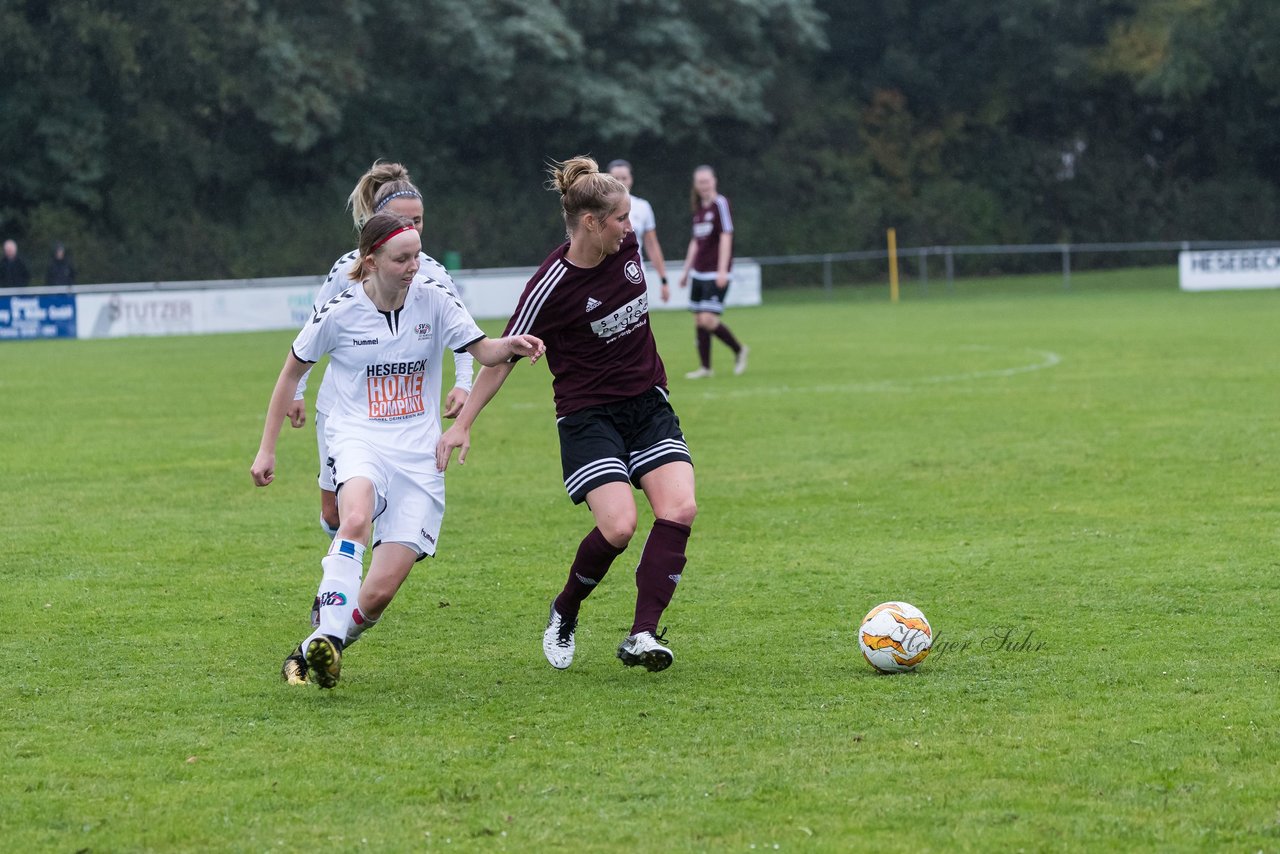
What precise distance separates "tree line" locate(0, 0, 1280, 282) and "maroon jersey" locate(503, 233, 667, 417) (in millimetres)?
34148

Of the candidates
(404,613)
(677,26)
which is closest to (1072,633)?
(404,613)

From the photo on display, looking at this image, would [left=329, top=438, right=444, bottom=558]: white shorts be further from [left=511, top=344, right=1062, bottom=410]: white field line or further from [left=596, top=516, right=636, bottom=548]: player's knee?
[left=511, top=344, right=1062, bottom=410]: white field line

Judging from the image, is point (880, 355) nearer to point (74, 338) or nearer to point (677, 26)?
point (74, 338)

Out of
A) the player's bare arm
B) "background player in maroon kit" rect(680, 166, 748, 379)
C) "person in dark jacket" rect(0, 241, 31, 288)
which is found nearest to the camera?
the player's bare arm

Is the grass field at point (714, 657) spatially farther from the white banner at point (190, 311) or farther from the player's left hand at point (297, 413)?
the white banner at point (190, 311)

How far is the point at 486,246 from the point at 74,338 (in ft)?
57.8

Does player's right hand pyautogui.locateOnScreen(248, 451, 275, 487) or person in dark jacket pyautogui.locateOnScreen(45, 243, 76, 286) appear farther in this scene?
person in dark jacket pyautogui.locateOnScreen(45, 243, 76, 286)

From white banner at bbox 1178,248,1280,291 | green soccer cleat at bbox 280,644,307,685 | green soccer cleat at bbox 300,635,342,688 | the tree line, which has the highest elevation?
the tree line

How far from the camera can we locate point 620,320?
6.20 meters

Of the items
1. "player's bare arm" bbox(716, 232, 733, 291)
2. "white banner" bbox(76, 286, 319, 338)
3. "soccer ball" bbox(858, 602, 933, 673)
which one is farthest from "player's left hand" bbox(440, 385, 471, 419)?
"white banner" bbox(76, 286, 319, 338)

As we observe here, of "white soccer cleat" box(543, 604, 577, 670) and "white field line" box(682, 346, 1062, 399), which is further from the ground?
"white soccer cleat" box(543, 604, 577, 670)

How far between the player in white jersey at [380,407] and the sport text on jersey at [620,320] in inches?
15.1

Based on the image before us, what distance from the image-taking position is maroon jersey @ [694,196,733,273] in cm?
1800

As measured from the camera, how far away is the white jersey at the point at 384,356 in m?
5.92
